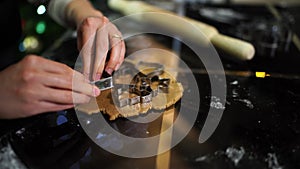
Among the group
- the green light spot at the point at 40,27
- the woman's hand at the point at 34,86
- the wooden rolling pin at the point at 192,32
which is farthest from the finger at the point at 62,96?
the green light spot at the point at 40,27

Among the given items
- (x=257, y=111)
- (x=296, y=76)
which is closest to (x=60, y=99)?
(x=257, y=111)

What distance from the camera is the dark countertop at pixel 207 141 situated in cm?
55

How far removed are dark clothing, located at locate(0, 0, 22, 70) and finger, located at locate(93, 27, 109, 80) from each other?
1.03 feet

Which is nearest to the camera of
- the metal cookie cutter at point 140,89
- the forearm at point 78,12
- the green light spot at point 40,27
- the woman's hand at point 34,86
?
the woman's hand at point 34,86

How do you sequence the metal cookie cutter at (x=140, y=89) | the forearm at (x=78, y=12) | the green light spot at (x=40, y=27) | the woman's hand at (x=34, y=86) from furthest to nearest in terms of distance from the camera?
the green light spot at (x=40, y=27)
the forearm at (x=78, y=12)
the metal cookie cutter at (x=140, y=89)
the woman's hand at (x=34, y=86)

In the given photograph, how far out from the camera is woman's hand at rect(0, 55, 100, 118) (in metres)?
0.55

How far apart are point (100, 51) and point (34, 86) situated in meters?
0.19

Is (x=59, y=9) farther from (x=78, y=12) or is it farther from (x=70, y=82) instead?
(x=70, y=82)

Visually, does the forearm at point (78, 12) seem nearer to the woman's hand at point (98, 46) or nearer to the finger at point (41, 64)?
the woman's hand at point (98, 46)

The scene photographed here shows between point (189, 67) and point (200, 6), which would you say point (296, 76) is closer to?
point (189, 67)

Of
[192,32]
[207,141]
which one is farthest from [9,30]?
[207,141]

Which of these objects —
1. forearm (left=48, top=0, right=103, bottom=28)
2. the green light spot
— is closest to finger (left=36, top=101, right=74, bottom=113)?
forearm (left=48, top=0, right=103, bottom=28)

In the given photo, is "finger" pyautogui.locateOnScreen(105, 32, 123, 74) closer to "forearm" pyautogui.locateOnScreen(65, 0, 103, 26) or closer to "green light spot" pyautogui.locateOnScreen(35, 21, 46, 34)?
"forearm" pyautogui.locateOnScreen(65, 0, 103, 26)

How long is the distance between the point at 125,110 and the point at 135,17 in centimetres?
59
